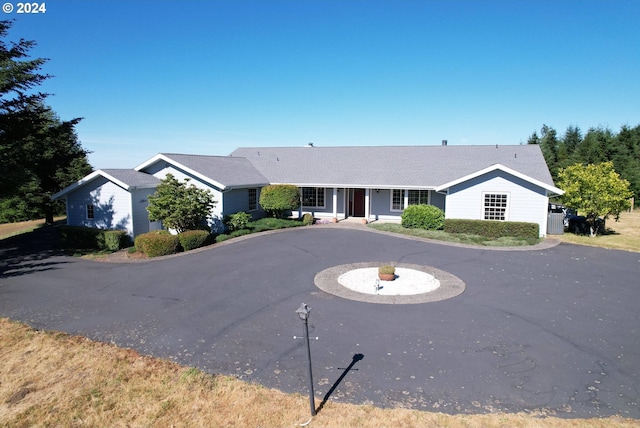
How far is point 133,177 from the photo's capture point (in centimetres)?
2106

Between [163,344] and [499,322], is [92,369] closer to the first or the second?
[163,344]

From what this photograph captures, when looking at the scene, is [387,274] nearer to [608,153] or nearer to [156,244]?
[156,244]

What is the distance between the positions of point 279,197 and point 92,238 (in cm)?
1039

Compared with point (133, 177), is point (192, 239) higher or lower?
lower

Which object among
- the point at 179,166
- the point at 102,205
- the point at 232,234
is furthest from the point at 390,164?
the point at 102,205

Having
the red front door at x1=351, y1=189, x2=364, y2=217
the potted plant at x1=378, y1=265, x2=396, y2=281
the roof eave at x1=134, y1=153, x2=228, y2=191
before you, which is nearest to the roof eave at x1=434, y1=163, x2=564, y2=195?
the red front door at x1=351, y1=189, x2=364, y2=217

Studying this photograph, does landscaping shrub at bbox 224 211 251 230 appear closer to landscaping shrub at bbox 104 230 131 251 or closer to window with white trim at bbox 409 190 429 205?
landscaping shrub at bbox 104 230 131 251

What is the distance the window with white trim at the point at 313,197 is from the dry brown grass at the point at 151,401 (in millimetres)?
19800

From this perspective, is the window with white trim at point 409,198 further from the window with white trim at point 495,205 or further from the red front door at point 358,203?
the window with white trim at point 495,205

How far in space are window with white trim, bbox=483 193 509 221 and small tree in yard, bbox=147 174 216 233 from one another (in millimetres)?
15156

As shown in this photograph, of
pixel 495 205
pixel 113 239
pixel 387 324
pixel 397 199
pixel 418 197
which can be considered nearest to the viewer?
pixel 387 324

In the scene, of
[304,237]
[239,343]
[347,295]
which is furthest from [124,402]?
[304,237]

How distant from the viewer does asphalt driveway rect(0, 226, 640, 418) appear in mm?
6633

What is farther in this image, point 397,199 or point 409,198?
point 397,199
